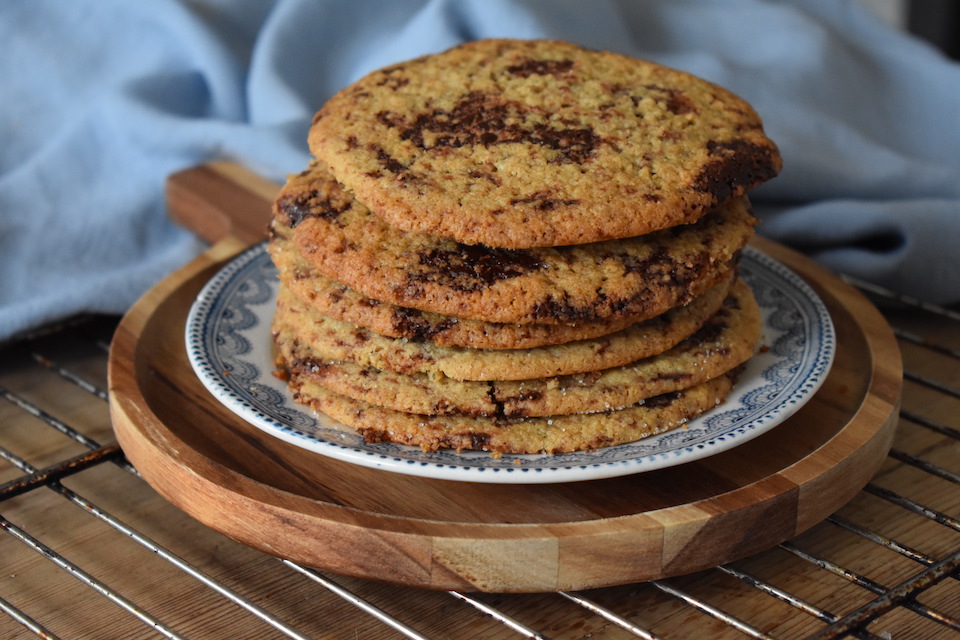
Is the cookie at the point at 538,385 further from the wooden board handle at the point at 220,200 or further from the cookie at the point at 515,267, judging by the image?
the wooden board handle at the point at 220,200

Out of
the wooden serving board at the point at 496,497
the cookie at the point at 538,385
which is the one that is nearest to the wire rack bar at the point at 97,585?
the wooden serving board at the point at 496,497

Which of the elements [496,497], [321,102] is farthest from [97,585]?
[321,102]

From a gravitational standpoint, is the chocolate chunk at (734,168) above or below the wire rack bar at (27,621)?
above

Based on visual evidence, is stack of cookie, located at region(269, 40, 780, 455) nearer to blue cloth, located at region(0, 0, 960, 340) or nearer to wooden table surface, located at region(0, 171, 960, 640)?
wooden table surface, located at region(0, 171, 960, 640)

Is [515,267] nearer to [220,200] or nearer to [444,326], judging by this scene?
[444,326]

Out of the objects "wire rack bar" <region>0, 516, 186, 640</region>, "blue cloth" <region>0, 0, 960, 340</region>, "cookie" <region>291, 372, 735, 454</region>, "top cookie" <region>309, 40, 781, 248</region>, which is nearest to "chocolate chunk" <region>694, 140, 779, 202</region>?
"top cookie" <region>309, 40, 781, 248</region>

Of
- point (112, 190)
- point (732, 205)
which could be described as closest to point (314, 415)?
point (732, 205)

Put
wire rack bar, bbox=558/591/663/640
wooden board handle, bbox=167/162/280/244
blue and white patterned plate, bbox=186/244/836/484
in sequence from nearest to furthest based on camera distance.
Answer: wire rack bar, bbox=558/591/663/640, blue and white patterned plate, bbox=186/244/836/484, wooden board handle, bbox=167/162/280/244

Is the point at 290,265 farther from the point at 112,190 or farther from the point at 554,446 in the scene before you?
the point at 112,190
